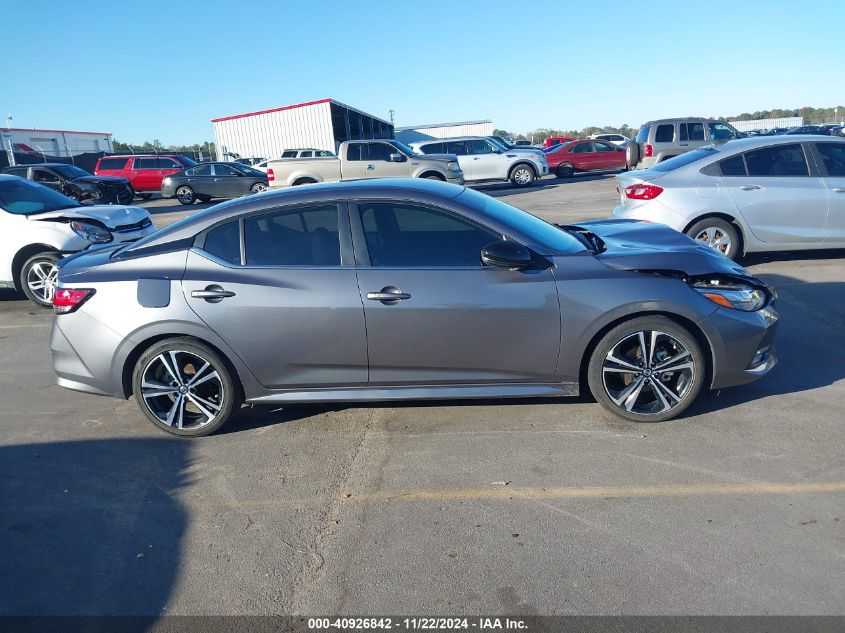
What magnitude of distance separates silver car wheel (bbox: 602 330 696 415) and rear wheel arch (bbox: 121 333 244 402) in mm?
2472

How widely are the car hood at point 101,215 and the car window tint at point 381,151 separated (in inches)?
453

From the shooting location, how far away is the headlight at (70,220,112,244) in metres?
8.38

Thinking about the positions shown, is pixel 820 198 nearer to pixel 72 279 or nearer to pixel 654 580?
pixel 654 580

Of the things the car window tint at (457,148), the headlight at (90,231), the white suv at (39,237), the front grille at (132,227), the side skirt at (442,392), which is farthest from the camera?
the car window tint at (457,148)

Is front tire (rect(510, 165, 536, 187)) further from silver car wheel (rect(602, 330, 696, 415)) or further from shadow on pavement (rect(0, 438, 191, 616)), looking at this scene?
shadow on pavement (rect(0, 438, 191, 616))

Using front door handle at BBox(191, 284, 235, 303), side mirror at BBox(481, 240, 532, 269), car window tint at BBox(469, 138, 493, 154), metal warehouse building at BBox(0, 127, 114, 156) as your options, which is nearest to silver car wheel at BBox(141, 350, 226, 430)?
front door handle at BBox(191, 284, 235, 303)

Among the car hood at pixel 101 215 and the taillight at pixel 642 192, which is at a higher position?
the car hood at pixel 101 215

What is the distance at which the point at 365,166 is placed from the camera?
1967cm

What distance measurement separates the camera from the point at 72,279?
4410 mm

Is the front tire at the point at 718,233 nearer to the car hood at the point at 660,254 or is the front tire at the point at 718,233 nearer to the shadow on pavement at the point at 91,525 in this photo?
the car hood at the point at 660,254

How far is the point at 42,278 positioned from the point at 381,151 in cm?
1308

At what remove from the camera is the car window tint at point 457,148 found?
23859 mm

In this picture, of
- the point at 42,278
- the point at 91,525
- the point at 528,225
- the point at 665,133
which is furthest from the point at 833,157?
the point at 665,133

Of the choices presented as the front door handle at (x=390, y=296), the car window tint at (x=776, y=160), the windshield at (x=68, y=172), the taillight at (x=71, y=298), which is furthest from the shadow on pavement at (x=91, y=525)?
the windshield at (x=68, y=172)
